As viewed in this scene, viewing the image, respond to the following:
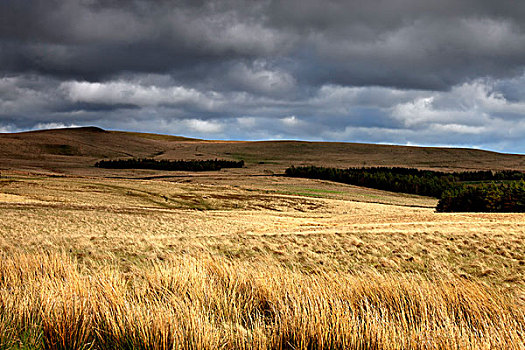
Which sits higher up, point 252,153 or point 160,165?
point 252,153

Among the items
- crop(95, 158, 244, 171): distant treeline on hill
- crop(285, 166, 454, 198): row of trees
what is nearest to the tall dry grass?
crop(285, 166, 454, 198): row of trees

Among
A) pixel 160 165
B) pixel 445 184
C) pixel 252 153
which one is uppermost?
pixel 252 153

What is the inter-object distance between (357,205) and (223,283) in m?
32.4

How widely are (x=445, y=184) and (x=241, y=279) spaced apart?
59960 millimetres

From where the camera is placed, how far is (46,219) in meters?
19.0

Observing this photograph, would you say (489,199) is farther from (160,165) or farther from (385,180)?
(160,165)

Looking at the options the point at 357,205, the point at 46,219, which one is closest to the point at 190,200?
the point at 357,205

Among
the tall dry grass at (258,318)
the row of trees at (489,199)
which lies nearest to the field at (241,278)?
the tall dry grass at (258,318)

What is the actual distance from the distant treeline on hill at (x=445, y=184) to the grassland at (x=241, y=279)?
7.87 metres

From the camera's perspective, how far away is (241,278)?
21.2 feet

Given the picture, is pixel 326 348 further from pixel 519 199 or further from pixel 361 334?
pixel 519 199

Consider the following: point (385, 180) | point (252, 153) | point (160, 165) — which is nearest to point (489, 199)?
point (385, 180)

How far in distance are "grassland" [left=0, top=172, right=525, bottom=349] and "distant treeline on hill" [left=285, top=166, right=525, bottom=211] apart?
787 centimetres

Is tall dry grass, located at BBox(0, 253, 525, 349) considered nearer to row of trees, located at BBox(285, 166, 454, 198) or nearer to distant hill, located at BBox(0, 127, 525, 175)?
row of trees, located at BBox(285, 166, 454, 198)
